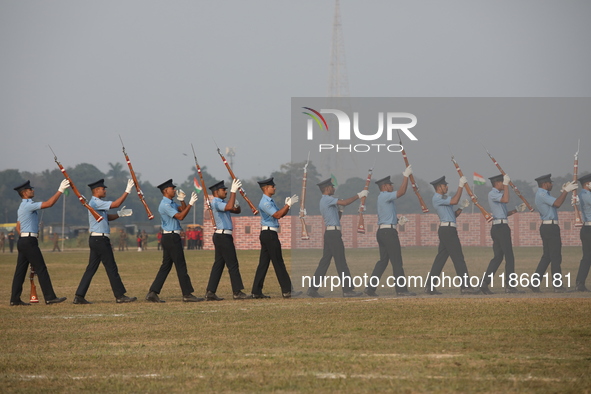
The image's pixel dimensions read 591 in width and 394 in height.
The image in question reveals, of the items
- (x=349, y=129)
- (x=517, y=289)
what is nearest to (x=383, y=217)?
(x=349, y=129)

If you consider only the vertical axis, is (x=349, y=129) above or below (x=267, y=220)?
above

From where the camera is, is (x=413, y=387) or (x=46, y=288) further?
(x=46, y=288)

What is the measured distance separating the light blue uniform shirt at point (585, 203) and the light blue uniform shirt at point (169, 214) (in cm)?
814

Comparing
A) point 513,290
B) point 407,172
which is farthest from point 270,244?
point 513,290

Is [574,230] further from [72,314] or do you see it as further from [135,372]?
[135,372]

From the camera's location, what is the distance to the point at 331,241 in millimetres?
18031

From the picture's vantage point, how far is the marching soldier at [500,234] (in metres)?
18.5

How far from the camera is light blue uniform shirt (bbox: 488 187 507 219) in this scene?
18781 mm

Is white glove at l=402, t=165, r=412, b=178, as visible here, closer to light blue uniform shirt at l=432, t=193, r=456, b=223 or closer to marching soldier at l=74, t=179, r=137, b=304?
light blue uniform shirt at l=432, t=193, r=456, b=223

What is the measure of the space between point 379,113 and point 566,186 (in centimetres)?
403

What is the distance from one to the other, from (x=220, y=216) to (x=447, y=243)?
14.7 feet

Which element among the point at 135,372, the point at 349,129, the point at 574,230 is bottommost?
the point at 135,372

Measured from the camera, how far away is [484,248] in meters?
19.6

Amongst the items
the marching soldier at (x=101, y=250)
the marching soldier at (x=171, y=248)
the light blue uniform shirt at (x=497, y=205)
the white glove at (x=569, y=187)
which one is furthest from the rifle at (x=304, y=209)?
the white glove at (x=569, y=187)
